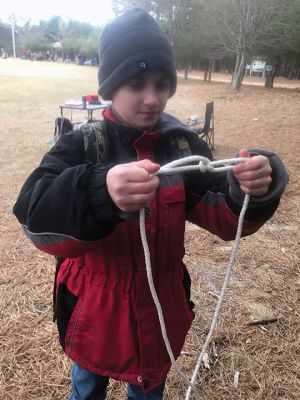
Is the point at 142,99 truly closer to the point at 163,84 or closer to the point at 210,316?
the point at 163,84

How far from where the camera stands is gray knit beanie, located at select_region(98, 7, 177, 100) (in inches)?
51.1

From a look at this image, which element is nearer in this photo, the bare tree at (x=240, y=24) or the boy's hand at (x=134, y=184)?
the boy's hand at (x=134, y=184)

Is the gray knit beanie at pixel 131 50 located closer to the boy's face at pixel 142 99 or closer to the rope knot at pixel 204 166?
the boy's face at pixel 142 99

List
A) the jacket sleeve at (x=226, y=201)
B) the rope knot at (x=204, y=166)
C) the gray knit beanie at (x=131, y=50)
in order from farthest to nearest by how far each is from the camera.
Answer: the gray knit beanie at (x=131, y=50) → the jacket sleeve at (x=226, y=201) → the rope knot at (x=204, y=166)

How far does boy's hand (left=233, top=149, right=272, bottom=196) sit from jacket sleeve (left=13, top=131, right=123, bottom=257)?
→ 38cm

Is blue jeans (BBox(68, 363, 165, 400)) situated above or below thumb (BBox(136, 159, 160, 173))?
below

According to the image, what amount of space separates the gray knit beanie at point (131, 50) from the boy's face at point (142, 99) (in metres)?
0.03

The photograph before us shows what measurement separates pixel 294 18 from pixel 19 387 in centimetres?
1918

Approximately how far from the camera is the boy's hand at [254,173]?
1.08 metres

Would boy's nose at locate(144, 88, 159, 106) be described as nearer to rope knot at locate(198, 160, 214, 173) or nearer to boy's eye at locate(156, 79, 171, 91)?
boy's eye at locate(156, 79, 171, 91)

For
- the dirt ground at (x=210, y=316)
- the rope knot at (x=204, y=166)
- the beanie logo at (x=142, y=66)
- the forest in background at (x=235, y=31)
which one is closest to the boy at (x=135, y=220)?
the beanie logo at (x=142, y=66)

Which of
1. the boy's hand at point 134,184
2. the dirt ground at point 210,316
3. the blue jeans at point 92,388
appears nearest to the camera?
the boy's hand at point 134,184

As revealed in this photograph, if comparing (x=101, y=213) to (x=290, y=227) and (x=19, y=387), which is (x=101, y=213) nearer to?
(x=19, y=387)

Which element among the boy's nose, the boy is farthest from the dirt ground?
the boy's nose
